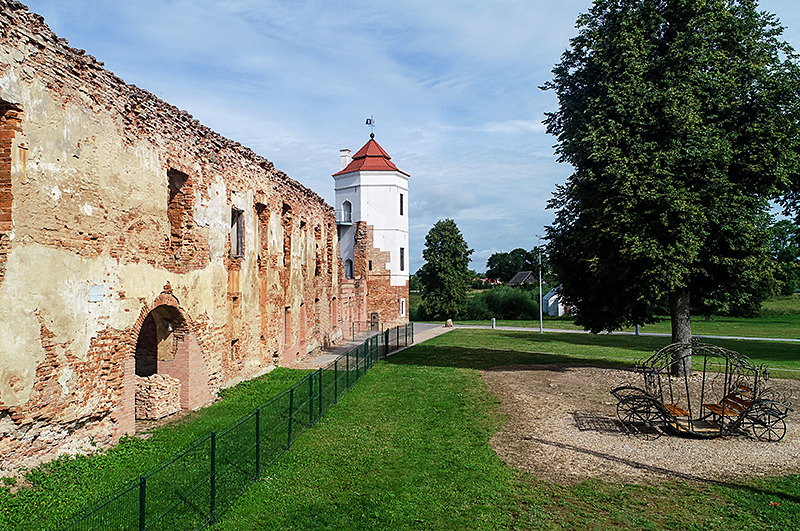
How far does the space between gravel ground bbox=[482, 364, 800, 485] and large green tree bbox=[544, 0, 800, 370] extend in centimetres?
497

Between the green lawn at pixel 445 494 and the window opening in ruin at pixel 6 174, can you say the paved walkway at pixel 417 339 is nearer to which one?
the green lawn at pixel 445 494

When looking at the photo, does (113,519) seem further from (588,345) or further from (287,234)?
(588,345)

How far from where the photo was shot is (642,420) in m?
13.7

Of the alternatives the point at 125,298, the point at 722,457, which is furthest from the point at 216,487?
the point at 722,457

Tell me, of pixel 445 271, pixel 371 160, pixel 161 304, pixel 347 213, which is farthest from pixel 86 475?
pixel 445 271

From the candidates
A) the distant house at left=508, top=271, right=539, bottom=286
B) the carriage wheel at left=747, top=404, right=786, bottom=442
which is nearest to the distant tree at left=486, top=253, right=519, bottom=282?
the distant house at left=508, top=271, right=539, bottom=286

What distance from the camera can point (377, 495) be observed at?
30.7 feet

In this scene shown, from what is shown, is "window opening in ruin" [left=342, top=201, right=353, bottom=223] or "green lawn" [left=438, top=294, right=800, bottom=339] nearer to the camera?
"green lawn" [left=438, top=294, right=800, bottom=339]

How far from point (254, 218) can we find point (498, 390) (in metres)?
10.7

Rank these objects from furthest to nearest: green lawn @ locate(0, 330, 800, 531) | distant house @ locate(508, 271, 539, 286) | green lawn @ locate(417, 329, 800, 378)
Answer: distant house @ locate(508, 271, 539, 286) < green lawn @ locate(417, 329, 800, 378) < green lawn @ locate(0, 330, 800, 531)

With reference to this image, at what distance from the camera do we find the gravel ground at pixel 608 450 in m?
10.4

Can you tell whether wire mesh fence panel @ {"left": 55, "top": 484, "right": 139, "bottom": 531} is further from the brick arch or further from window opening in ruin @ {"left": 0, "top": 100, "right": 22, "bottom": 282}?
the brick arch

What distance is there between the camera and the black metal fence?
275 inches

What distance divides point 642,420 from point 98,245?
42.4 ft
